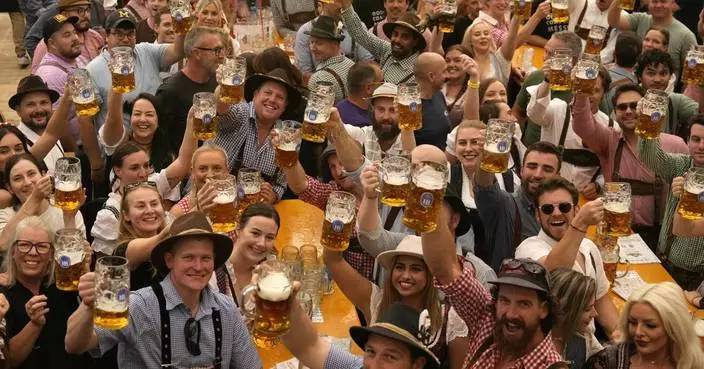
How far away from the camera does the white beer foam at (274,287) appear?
380 cm

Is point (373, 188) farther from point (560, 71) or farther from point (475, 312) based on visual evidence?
point (560, 71)

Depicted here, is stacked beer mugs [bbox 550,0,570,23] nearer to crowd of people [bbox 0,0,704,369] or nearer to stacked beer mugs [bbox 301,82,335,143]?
crowd of people [bbox 0,0,704,369]

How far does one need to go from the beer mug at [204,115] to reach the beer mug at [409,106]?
0.92 meters

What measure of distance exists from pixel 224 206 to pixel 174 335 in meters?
1.00

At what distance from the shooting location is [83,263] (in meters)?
4.75

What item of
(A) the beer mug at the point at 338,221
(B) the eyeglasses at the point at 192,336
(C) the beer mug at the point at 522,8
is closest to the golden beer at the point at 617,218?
(A) the beer mug at the point at 338,221

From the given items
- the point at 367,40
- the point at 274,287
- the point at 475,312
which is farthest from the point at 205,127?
the point at 367,40

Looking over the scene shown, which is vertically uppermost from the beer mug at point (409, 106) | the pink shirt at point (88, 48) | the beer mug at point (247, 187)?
the beer mug at point (409, 106)

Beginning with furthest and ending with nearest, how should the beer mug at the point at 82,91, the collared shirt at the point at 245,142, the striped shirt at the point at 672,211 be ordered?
the collared shirt at the point at 245,142
the striped shirt at the point at 672,211
the beer mug at the point at 82,91

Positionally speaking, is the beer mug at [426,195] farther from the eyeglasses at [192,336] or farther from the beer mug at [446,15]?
the beer mug at [446,15]

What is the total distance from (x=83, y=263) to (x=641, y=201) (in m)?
3.34

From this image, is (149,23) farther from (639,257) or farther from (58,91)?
A: (639,257)

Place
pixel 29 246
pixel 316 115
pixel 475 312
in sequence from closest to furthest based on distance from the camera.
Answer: pixel 475 312, pixel 29 246, pixel 316 115

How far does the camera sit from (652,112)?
5.94m
